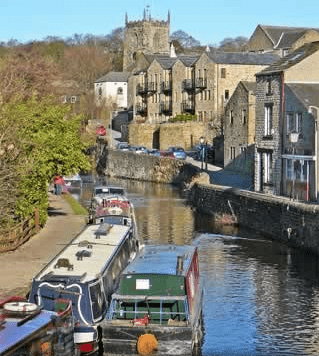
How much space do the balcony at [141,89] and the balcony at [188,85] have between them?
351 inches

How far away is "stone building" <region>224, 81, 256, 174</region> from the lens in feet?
225

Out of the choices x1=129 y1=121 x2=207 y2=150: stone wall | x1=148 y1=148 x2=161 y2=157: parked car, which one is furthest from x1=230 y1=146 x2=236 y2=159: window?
x1=129 y1=121 x2=207 y2=150: stone wall

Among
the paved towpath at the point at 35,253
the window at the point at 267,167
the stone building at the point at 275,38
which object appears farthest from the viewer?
the stone building at the point at 275,38

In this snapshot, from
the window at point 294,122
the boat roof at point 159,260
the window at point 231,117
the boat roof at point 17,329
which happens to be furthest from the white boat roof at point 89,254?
the window at point 231,117

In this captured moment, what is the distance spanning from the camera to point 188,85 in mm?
99500

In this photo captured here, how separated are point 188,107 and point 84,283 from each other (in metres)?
78.1

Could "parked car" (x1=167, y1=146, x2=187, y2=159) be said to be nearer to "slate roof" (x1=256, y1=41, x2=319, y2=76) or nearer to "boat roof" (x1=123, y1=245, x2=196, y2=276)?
"slate roof" (x1=256, y1=41, x2=319, y2=76)

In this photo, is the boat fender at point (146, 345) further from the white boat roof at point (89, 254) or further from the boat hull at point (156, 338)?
the white boat roof at point (89, 254)

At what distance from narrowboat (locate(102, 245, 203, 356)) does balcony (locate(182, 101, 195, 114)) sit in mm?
74418

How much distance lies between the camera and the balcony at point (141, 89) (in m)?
108

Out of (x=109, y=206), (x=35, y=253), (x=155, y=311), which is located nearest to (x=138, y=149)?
(x=109, y=206)

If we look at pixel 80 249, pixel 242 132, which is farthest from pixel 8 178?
pixel 242 132

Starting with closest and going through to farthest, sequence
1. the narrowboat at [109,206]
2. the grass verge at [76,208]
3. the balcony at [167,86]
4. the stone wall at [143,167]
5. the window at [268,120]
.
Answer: the narrowboat at [109,206] < the grass verge at [76,208] < the window at [268,120] < the stone wall at [143,167] < the balcony at [167,86]

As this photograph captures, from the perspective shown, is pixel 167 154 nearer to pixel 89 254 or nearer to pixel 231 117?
pixel 231 117
